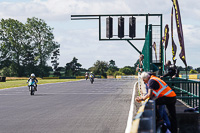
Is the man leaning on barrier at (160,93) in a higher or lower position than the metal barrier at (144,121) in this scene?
higher

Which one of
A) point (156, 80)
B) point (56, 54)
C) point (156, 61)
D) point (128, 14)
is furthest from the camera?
point (56, 54)

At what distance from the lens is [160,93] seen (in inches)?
288

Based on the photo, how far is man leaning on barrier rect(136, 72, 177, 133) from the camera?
7153 mm

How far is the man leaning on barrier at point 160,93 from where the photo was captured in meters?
7.15

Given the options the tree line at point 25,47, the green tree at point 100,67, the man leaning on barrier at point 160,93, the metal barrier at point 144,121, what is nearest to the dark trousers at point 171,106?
the man leaning on barrier at point 160,93

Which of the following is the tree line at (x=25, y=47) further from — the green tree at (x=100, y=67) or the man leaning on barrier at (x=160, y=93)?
the man leaning on barrier at (x=160, y=93)

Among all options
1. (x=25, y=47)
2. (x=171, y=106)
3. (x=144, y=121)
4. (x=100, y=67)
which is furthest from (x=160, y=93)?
(x=100, y=67)

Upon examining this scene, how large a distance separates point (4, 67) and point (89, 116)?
81.1 meters

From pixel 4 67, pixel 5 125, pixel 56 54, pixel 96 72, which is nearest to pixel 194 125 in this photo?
pixel 5 125

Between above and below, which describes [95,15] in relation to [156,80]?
above

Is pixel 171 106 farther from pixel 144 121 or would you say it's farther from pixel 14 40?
pixel 14 40

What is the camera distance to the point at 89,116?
11.4 metres

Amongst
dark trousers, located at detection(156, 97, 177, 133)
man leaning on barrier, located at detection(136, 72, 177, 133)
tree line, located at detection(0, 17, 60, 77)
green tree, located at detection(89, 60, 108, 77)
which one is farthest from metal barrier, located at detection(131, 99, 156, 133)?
green tree, located at detection(89, 60, 108, 77)

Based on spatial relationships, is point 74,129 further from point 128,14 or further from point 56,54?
point 56,54
